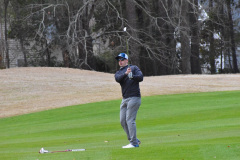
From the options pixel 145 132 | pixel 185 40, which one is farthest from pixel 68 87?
pixel 145 132

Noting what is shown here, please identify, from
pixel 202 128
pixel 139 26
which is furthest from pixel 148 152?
pixel 139 26

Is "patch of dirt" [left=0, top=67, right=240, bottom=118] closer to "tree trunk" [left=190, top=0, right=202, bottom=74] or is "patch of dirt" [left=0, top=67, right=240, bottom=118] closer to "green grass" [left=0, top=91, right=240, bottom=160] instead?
"green grass" [left=0, top=91, right=240, bottom=160]

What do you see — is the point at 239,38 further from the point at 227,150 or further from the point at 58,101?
the point at 227,150

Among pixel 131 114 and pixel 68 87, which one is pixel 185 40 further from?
pixel 131 114

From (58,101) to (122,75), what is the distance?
17.0m

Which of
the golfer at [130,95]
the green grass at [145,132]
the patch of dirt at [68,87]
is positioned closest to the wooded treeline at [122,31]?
the patch of dirt at [68,87]

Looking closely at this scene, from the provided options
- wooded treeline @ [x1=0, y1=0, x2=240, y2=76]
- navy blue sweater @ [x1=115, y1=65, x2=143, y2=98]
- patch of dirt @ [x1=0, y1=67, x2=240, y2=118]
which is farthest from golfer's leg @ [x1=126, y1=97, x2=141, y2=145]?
wooded treeline @ [x1=0, y1=0, x2=240, y2=76]

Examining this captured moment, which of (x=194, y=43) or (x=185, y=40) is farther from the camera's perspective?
(x=194, y=43)

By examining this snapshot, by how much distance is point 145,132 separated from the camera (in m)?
12.4

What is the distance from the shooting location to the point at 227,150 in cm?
757

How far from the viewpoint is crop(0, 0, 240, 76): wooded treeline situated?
3631 centimetres

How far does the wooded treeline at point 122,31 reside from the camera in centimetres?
3631

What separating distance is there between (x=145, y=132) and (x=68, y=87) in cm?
1698

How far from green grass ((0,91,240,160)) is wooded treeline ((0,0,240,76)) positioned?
14751 mm
